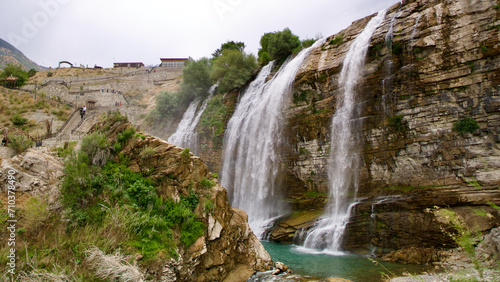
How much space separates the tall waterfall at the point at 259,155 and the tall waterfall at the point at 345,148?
3.82m

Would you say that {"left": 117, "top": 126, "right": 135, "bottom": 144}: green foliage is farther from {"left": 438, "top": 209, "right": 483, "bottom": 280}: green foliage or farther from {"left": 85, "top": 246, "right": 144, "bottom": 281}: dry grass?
{"left": 438, "top": 209, "right": 483, "bottom": 280}: green foliage

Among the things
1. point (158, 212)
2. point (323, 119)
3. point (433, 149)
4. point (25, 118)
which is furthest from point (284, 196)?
point (25, 118)

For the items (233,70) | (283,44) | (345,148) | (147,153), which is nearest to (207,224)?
(147,153)

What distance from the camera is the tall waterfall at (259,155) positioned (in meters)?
18.8

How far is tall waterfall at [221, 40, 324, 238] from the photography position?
18812 mm

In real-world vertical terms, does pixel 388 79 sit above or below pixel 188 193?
above

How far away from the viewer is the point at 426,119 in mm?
13070

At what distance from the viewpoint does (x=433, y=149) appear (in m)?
12.7

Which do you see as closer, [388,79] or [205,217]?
[205,217]

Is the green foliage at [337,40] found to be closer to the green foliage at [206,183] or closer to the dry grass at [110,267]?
the green foliage at [206,183]

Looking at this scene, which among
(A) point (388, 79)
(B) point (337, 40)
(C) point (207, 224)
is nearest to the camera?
(C) point (207, 224)

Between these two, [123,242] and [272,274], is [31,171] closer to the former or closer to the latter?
[123,242]

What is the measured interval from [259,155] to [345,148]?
20.1 feet

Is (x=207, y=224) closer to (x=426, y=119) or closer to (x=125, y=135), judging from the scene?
(x=125, y=135)
